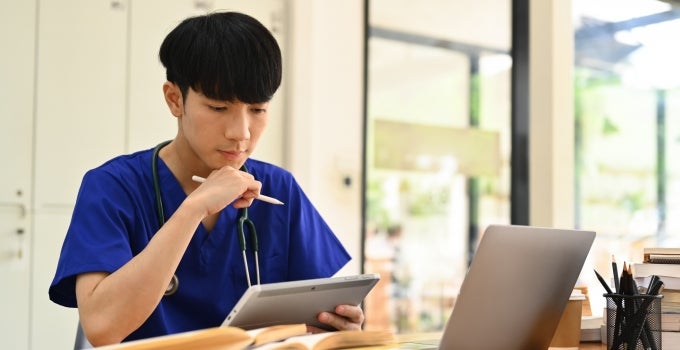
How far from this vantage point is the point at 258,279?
1469 mm

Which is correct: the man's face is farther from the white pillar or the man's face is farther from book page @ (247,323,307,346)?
the white pillar

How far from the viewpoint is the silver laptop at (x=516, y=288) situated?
3.37 feet

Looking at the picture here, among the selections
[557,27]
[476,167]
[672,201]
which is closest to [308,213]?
Answer: [557,27]

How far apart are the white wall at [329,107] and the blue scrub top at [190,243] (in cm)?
171

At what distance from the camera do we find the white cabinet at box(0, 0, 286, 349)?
2688 millimetres

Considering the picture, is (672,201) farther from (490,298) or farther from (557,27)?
(490,298)

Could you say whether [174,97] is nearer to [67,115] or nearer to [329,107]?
[67,115]

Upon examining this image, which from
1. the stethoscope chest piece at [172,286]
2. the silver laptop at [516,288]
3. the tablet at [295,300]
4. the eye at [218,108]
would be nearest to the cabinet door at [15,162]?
the stethoscope chest piece at [172,286]

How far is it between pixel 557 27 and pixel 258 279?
2.10 m

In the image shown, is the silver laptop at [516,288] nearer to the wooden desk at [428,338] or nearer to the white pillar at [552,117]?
the wooden desk at [428,338]

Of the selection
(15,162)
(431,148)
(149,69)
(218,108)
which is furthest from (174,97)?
(431,148)

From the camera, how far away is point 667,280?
1.36m

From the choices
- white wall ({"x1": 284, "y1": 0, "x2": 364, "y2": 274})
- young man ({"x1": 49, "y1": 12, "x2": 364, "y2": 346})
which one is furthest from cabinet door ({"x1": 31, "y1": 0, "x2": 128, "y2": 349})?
young man ({"x1": 49, "y1": 12, "x2": 364, "y2": 346})

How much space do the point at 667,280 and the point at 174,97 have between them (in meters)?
0.90
